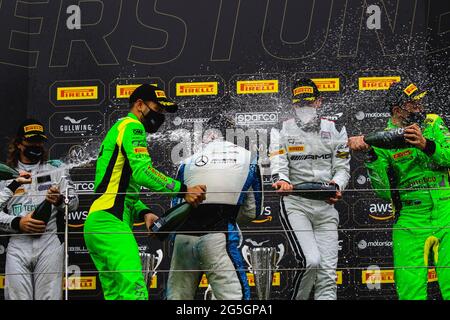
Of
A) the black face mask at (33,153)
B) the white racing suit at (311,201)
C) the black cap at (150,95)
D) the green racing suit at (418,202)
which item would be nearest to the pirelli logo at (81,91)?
the black face mask at (33,153)

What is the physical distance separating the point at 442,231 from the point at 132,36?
2409mm

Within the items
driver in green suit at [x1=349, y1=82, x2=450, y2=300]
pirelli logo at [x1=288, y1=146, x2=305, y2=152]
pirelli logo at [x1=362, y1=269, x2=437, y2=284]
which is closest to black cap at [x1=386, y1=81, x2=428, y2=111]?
driver in green suit at [x1=349, y1=82, x2=450, y2=300]

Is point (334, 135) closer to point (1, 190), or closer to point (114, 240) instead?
point (114, 240)

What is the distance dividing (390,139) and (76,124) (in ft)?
7.04

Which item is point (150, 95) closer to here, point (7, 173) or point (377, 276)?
point (7, 173)

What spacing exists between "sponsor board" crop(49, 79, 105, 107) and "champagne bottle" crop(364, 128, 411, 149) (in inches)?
75.9

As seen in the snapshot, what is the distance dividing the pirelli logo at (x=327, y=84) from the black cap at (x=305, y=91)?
47cm

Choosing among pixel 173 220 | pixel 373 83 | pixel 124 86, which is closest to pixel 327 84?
pixel 373 83

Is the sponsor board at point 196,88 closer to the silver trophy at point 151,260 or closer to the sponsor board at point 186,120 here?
the sponsor board at point 186,120

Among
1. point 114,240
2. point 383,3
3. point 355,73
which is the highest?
point 383,3

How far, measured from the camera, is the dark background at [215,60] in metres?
5.95

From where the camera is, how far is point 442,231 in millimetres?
5016
